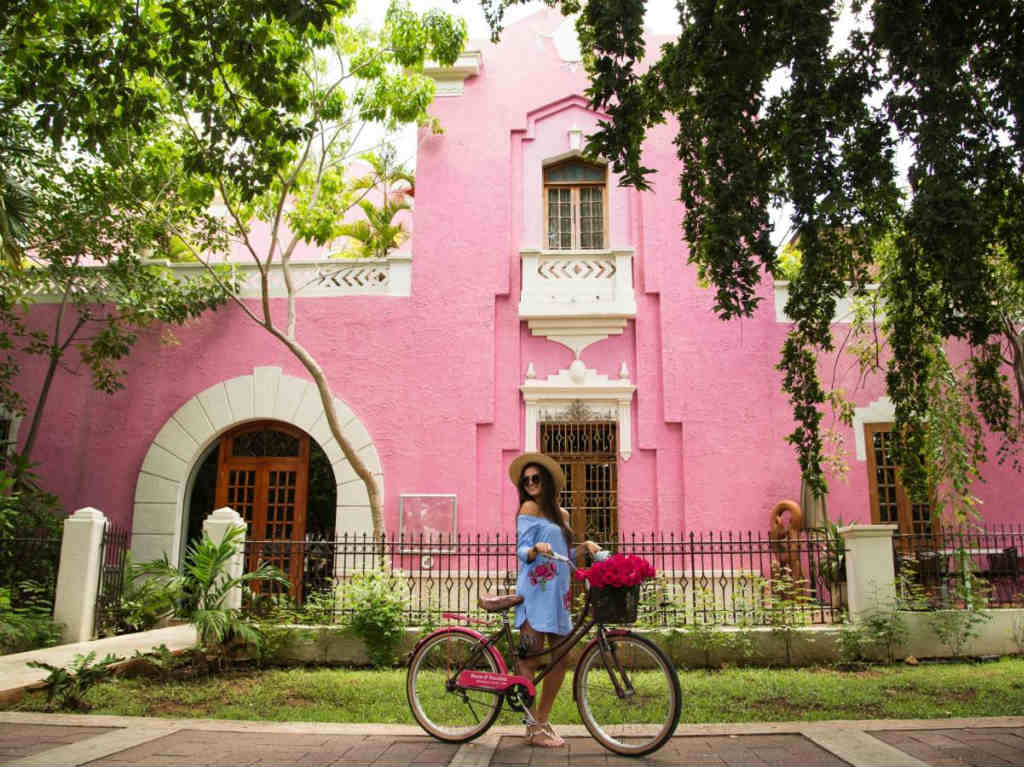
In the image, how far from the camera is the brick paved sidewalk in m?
4.67

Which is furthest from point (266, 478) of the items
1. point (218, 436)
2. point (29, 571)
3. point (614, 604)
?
point (614, 604)

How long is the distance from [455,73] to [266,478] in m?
6.90

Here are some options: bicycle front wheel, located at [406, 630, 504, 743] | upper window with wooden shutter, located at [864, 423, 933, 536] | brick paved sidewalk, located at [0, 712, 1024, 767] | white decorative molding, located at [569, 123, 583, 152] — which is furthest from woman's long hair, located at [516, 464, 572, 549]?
white decorative molding, located at [569, 123, 583, 152]

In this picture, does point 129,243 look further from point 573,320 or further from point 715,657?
point 715,657

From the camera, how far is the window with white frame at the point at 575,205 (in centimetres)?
1282

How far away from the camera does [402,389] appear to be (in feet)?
39.9

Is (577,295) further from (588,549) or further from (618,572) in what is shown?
(618,572)

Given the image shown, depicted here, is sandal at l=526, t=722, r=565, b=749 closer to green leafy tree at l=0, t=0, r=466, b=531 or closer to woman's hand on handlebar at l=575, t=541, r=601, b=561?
woman's hand on handlebar at l=575, t=541, r=601, b=561

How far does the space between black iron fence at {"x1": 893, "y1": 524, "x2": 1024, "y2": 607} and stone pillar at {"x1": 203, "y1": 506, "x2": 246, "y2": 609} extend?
6777mm

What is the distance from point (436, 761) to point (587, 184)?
391 inches

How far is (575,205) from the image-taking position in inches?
511

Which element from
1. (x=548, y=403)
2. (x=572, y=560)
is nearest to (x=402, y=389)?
(x=548, y=403)

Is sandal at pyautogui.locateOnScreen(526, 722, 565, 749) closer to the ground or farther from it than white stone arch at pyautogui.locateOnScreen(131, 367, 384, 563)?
closer to the ground

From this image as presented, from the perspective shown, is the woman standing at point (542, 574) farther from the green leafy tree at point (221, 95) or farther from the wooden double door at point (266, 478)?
the wooden double door at point (266, 478)
